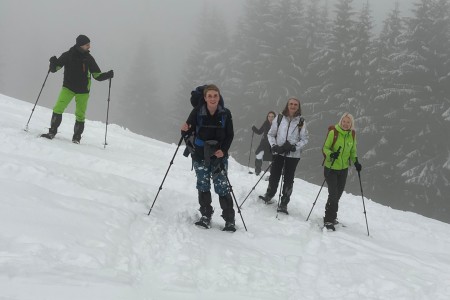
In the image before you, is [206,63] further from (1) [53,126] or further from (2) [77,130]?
(1) [53,126]

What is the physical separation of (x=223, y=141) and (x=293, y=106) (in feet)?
7.90

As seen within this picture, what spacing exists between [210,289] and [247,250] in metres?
1.52

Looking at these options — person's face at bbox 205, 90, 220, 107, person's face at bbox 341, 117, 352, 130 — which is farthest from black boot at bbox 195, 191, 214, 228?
person's face at bbox 341, 117, 352, 130

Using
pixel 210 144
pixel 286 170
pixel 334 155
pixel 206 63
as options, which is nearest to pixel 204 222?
pixel 210 144

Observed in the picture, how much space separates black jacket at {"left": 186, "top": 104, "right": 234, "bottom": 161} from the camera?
6.43 m

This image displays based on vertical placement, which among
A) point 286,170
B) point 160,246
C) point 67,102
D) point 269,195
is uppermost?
point 286,170

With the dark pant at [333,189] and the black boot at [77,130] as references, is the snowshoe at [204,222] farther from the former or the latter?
the black boot at [77,130]

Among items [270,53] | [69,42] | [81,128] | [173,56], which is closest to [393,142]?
[270,53]

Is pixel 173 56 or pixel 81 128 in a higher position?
pixel 173 56

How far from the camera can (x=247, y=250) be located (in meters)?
6.17

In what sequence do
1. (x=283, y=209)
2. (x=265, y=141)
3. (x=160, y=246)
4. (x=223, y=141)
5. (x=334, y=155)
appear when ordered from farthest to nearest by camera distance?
(x=265, y=141) → (x=283, y=209) → (x=334, y=155) → (x=223, y=141) → (x=160, y=246)

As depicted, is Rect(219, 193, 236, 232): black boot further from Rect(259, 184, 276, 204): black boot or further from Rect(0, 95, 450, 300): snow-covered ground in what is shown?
Rect(259, 184, 276, 204): black boot

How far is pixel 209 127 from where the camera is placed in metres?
6.47

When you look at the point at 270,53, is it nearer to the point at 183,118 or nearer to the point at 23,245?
the point at 183,118
